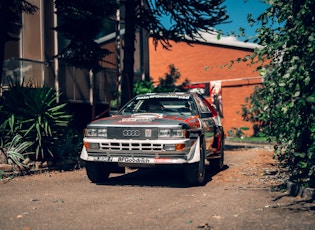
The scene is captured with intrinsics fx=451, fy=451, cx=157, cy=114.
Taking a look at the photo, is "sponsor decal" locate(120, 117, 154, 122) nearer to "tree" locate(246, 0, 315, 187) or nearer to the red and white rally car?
the red and white rally car

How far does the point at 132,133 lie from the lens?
7.96 m

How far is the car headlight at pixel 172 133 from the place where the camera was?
7.80 metres

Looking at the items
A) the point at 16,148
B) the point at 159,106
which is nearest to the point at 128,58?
the point at 16,148

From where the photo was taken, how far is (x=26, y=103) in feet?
35.9

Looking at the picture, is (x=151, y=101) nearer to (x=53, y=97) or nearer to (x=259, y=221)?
(x=53, y=97)

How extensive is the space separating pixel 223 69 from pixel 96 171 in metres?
22.5

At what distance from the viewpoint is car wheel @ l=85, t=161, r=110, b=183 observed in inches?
337

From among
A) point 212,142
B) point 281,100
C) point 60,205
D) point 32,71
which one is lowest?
point 60,205

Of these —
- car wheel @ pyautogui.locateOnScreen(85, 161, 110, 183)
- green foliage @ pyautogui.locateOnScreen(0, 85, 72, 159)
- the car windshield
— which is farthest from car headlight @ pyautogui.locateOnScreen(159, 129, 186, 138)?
green foliage @ pyautogui.locateOnScreen(0, 85, 72, 159)

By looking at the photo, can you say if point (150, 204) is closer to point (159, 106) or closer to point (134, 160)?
point (134, 160)

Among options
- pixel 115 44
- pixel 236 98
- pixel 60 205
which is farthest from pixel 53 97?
pixel 236 98

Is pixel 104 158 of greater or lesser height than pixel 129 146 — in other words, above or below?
below

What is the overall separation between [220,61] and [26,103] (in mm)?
21139

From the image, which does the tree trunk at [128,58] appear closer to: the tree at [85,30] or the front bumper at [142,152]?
the tree at [85,30]
